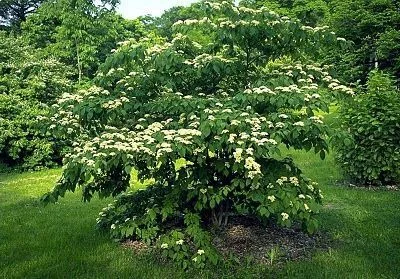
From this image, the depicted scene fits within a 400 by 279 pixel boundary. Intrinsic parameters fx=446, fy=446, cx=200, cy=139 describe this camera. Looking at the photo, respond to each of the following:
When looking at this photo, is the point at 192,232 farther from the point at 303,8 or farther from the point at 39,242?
the point at 303,8

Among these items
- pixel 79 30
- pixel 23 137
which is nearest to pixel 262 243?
pixel 23 137

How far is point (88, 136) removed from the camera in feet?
17.5

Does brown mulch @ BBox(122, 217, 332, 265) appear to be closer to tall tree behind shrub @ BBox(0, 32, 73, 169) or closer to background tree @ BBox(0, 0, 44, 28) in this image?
tall tree behind shrub @ BBox(0, 32, 73, 169)

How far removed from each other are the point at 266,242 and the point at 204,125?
1912 millimetres

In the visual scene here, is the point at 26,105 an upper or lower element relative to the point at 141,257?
upper

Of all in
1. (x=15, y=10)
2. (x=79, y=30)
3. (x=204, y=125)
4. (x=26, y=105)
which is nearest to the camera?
(x=204, y=125)

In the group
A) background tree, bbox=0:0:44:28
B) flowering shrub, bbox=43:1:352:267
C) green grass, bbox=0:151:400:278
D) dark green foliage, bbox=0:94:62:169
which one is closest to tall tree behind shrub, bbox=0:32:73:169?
dark green foliage, bbox=0:94:62:169

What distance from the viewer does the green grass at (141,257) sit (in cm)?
458

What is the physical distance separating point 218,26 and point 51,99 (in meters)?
11.3

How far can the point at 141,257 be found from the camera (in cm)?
503

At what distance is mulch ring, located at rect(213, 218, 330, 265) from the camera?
496 cm

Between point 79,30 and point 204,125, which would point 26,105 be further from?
point 204,125

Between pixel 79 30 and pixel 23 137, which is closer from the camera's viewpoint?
pixel 23 137

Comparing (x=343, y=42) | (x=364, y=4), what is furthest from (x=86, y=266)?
(x=364, y=4)
